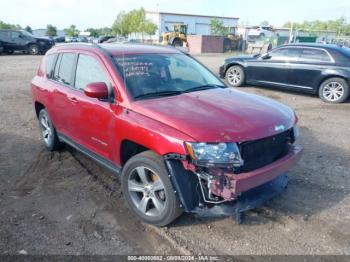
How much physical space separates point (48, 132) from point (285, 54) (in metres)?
7.82

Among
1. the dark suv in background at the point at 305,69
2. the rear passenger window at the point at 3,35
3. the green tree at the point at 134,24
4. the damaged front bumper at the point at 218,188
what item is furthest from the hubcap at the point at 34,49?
the green tree at the point at 134,24

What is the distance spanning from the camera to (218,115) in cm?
322

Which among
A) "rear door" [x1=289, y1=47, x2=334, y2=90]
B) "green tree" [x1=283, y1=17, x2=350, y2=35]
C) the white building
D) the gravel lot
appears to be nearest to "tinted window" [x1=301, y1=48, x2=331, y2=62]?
"rear door" [x1=289, y1=47, x2=334, y2=90]

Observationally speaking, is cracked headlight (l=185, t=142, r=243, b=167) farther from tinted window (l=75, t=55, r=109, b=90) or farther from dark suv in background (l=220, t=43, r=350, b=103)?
dark suv in background (l=220, t=43, r=350, b=103)

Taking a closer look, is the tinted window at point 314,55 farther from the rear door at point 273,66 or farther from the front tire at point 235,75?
the front tire at point 235,75

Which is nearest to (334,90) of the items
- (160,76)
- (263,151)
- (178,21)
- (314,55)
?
(314,55)

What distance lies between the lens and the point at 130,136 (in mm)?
3391

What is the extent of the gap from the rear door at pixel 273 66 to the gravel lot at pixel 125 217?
5.21 meters

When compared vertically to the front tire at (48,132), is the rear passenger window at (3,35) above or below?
above

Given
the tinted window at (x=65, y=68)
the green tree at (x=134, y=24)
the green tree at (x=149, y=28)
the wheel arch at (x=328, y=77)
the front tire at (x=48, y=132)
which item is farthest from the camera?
the green tree at (x=134, y=24)

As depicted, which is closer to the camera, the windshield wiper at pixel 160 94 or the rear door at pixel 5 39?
the windshield wiper at pixel 160 94

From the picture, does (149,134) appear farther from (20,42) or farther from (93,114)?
(20,42)

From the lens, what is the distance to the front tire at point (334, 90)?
9305 mm

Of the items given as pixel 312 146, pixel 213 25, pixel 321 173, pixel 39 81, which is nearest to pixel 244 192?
pixel 321 173
